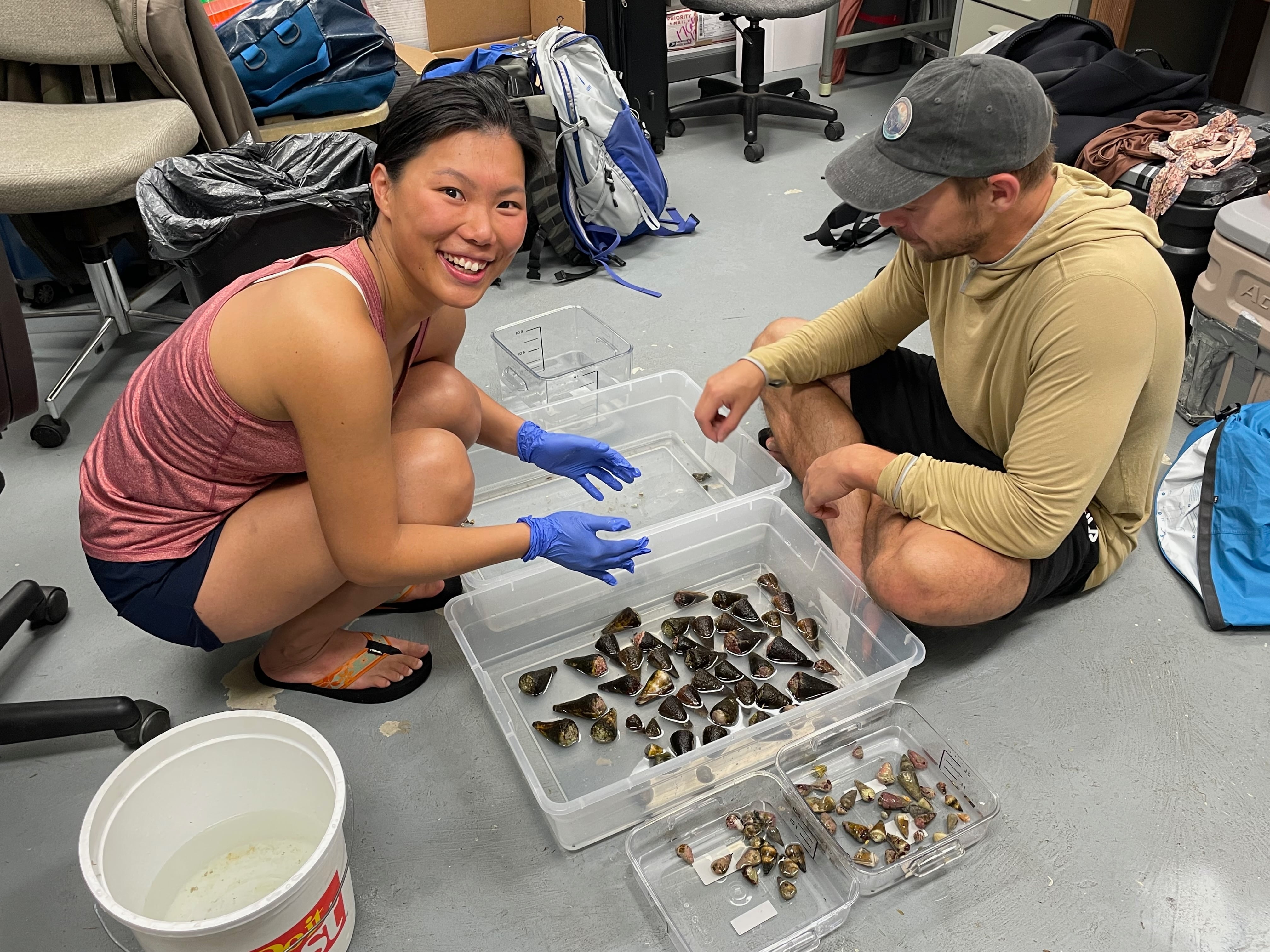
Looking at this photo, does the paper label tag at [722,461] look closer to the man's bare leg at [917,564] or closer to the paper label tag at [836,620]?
the man's bare leg at [917,564]

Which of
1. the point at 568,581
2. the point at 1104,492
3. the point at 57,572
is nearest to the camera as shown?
the point at 1104,492

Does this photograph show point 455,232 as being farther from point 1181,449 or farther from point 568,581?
point 1181,449

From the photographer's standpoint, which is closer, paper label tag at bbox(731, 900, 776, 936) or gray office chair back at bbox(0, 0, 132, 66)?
paper label tag at bbox(731, 900, 776, 936)

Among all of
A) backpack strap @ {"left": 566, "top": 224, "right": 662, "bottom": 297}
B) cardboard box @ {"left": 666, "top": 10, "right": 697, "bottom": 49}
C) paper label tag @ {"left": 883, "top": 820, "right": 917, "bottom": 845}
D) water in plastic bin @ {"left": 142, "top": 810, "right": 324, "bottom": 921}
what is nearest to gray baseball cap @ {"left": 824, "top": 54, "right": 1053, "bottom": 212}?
paper label tag @ {"left": 883, "top": 820, "right": 917, "bottom": 845}

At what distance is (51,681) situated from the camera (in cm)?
164

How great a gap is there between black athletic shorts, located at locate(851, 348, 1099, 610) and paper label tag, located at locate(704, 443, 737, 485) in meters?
0.30

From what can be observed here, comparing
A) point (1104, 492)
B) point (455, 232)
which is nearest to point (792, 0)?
point (1104, 492)

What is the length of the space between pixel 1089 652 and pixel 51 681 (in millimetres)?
1850

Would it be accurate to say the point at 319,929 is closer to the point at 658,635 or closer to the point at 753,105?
the point at 658,635

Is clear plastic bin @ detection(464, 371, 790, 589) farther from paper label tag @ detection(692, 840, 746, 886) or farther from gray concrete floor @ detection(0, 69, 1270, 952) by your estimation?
paper label tag @ detection(692, 840, 746, 886)

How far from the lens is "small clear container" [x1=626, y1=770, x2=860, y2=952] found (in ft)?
4.17

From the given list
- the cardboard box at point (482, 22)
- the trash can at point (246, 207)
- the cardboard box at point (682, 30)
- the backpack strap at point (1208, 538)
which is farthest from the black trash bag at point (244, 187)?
the cardboard box at point (682, 30)

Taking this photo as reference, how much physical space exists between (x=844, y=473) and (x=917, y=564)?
195mm

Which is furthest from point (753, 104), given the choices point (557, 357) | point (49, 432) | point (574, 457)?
point (49, 432)
